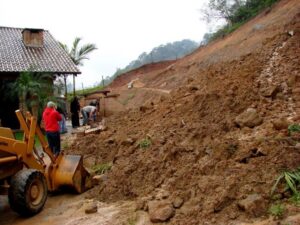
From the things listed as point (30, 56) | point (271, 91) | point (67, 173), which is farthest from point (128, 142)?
point (30, 56)

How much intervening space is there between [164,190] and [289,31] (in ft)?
24.7

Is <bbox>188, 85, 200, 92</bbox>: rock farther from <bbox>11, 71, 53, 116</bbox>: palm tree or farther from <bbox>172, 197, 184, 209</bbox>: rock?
<bbox>11, 71, 53, 116</bbox>: palm tree

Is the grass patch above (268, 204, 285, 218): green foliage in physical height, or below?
above

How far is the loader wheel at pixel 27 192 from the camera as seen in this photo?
7219 millimetres

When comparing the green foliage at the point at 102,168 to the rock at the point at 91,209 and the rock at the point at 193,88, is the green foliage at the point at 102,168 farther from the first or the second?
the rock at the point at 193,88

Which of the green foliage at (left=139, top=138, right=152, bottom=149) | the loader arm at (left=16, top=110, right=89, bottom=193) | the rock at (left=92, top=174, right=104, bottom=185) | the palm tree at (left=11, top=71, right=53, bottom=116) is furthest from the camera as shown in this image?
the palm tree at (left=11, top=71, right=53, bottom=116)

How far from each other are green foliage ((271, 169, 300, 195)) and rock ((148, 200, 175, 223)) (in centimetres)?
149

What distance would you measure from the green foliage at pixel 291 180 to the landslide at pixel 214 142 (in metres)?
0.11

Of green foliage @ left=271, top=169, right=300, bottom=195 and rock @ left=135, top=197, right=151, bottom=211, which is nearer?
green foliage @ left=271, top=169, right=300, bottom=195

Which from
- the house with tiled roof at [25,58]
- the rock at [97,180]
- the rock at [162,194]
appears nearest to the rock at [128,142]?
the rock at [97,180]

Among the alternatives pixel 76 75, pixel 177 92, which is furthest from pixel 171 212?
pixel 76 75

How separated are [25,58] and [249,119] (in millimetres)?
14364

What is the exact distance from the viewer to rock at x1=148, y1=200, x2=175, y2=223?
6.34 metres

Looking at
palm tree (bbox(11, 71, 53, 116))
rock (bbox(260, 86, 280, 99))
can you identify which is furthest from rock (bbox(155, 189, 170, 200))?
palm tree (bbox(11, 71, 53, 116))
